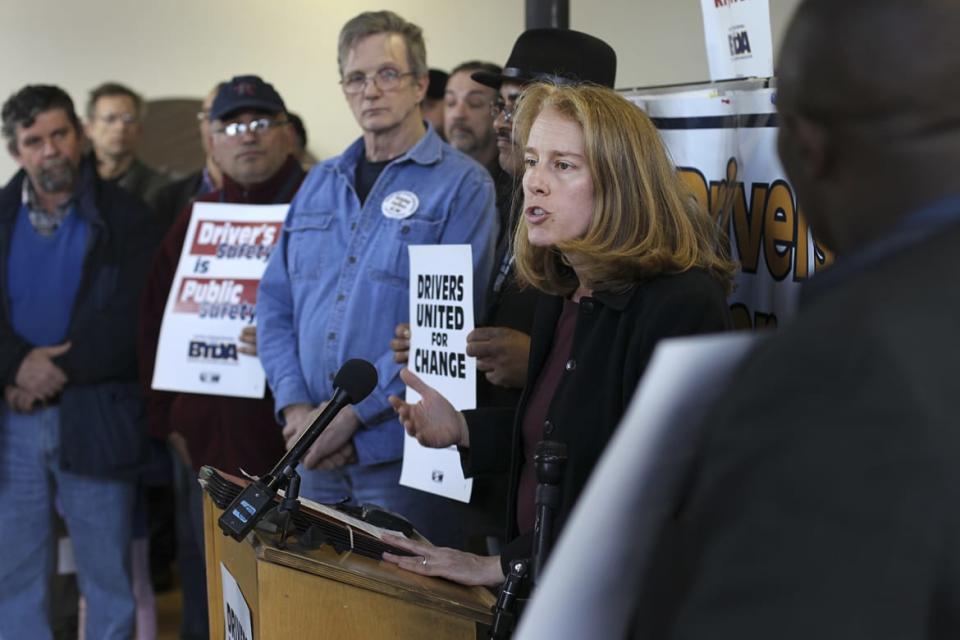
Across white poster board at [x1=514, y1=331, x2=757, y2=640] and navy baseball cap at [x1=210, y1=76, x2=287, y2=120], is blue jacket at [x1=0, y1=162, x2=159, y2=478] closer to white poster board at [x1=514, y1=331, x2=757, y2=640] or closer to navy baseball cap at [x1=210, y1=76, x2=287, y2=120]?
navy baseball cap at [x1=210, y1=76, x2=287, y2=120]

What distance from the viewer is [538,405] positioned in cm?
217

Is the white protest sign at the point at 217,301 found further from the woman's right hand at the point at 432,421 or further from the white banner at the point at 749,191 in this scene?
the white banner at the point at 749,191

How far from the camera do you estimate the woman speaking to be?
1948 millimetres

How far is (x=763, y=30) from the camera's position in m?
2.47

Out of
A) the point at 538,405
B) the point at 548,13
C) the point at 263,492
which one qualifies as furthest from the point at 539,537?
the point at 548,13

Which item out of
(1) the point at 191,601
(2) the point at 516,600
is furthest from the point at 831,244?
(1) the point at 191,601

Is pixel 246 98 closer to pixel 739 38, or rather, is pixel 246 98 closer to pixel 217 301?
pixel 217 301

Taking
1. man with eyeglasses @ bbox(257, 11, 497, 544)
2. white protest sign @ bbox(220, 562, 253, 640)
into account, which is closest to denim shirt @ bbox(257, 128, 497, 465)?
man with eyeglasses @ bbox(257, 11, 497, 544)

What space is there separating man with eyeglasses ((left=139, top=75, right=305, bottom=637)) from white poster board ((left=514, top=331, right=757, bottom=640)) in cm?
259

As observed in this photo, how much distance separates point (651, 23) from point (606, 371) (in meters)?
3.79

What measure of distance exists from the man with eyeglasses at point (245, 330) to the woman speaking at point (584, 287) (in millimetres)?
1303

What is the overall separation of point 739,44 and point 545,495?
137cm

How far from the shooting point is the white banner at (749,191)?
2.23m

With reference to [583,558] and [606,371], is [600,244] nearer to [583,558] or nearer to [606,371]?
[606,371]
